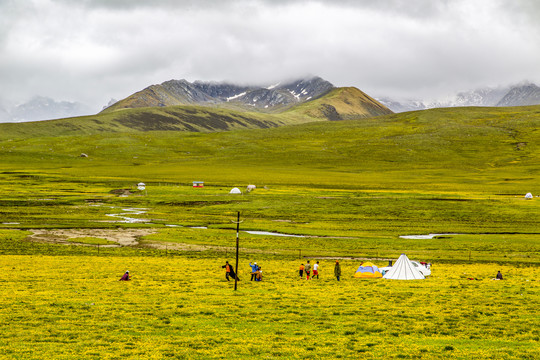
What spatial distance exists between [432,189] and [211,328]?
14033 cm

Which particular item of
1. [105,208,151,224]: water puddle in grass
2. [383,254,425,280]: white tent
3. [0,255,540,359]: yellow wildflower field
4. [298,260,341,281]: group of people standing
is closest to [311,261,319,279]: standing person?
[298,260,341,281]: group of people standing

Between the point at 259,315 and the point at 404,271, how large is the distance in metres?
23.3

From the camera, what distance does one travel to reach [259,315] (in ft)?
108

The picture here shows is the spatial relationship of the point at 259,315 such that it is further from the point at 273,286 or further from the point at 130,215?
the point at 130,215

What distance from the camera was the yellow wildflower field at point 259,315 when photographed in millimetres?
24984

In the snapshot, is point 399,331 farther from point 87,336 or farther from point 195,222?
point 195,222

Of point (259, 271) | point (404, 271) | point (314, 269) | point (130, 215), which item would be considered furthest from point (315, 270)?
point (130, 215)

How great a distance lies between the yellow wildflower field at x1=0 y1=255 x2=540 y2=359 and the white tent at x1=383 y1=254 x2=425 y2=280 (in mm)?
1786

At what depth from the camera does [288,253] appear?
67625mm

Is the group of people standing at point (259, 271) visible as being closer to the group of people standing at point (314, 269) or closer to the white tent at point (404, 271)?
the group of people standing at point (314, 269)

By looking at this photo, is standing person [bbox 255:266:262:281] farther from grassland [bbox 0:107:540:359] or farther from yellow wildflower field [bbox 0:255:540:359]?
grassland [bbox 0:107:540:359]

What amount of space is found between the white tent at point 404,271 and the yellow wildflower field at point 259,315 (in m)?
1.79

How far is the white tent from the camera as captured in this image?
1992 inches

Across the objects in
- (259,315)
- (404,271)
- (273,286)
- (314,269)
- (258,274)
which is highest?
(314,269)
